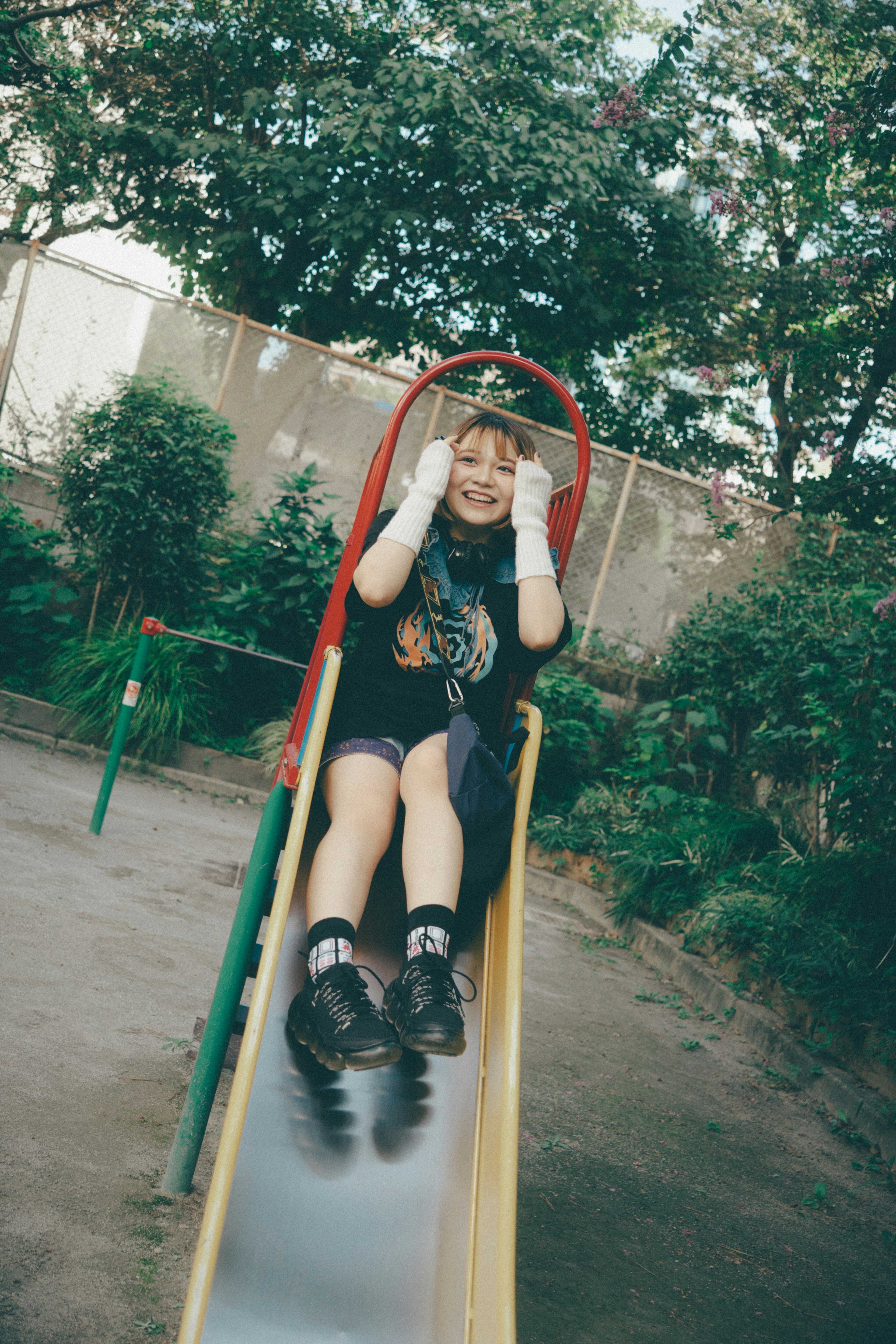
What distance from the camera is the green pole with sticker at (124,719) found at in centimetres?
454

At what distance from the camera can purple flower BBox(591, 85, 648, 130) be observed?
9.28 m

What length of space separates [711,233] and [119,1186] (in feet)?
35.8

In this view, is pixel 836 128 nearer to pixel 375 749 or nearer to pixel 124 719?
pixel 375 749

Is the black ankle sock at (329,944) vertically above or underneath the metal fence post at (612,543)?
underneath

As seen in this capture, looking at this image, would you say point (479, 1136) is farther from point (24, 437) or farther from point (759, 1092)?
point (24, 437)

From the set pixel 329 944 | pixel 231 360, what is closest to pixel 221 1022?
pixel 329 944

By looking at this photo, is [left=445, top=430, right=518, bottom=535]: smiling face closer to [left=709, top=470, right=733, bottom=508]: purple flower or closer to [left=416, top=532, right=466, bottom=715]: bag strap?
[left=416, top=532, right=466, bottom=715]: bag strap

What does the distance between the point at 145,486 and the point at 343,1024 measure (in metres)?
5.52

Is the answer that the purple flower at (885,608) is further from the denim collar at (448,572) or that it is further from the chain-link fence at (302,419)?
the chain-link fence at (302,419)

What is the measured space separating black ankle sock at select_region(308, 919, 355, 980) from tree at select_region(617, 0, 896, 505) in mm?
6581

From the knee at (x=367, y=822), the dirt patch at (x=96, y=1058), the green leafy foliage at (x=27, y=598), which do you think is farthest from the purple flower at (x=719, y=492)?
the knee at (x=367, y=822)

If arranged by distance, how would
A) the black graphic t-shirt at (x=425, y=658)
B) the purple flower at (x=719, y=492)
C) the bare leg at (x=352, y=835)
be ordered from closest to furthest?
the bare leg at (x=352, y=835)
the black graphic t-shirt at (x=425, y=658)
the purple flower at (x=719, y=492)

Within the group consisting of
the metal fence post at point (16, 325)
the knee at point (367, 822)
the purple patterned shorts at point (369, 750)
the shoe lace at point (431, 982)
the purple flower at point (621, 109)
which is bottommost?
the shoe lace at point (431, 982)

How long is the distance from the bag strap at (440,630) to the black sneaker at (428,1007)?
0.61 m
